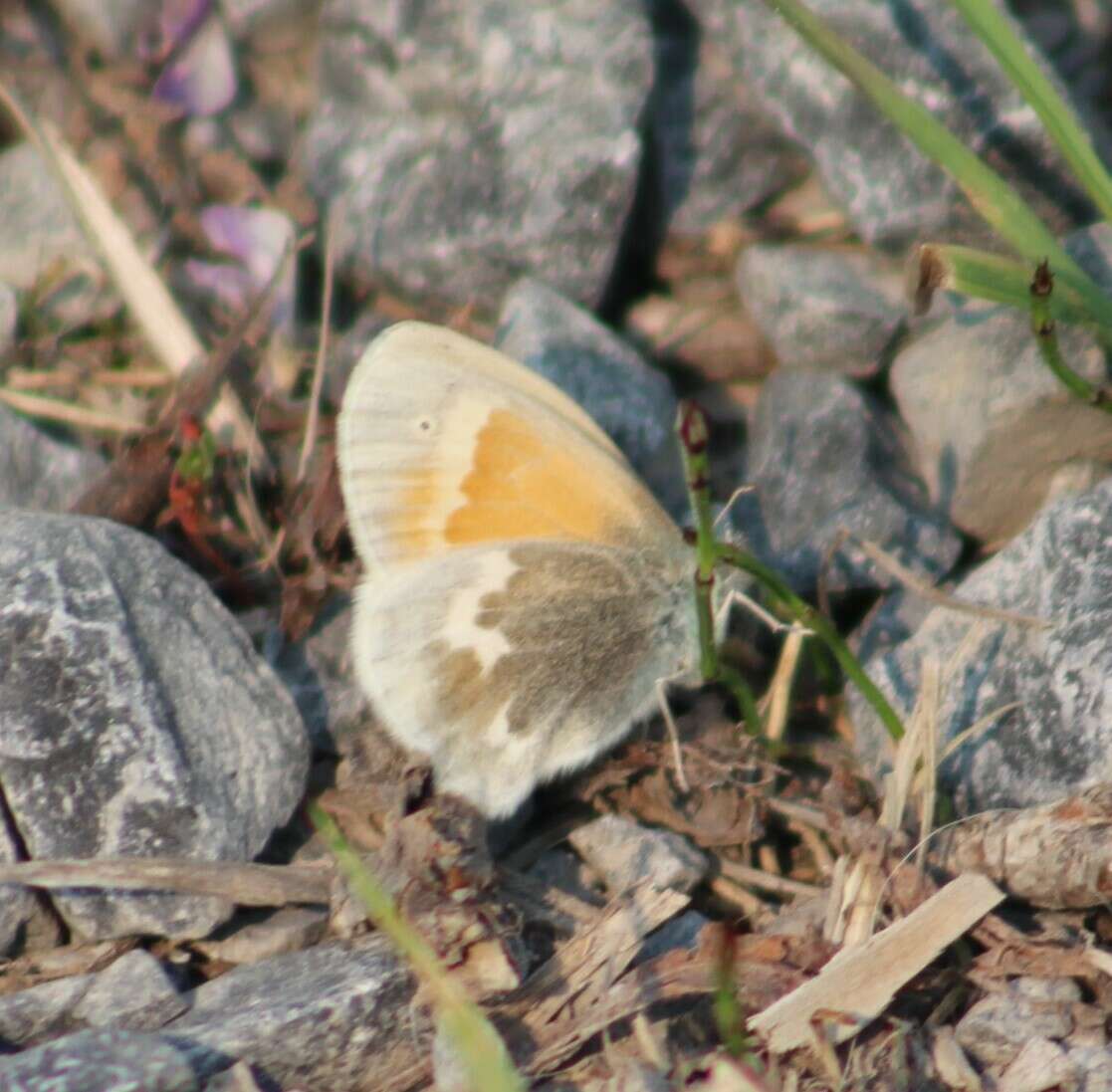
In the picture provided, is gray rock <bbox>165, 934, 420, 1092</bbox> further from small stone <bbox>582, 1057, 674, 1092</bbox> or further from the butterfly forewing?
the butterfly forewing

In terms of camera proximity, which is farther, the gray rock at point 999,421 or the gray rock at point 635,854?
the gray rock at point 999,421

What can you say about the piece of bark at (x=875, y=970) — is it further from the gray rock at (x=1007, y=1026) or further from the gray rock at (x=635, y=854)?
the gray rock at (x=635, y=854)

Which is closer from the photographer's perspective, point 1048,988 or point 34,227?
point 1048,988

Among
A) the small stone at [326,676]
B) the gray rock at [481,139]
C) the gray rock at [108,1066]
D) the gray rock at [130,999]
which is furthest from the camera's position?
the gray rock at [481,139]

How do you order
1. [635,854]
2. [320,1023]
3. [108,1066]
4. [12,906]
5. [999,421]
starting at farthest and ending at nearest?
[999,421]
[635,854]
[12,906]
[320,1023]
[108,1066]

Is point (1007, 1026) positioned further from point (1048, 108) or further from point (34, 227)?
point (34, 227)

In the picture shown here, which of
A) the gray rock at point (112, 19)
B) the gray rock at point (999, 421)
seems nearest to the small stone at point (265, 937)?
the gray rock at point (999, 421)

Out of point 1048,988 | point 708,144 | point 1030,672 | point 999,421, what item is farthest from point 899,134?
point 1048,988

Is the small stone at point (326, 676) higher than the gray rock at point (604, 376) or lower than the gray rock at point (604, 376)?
lower
